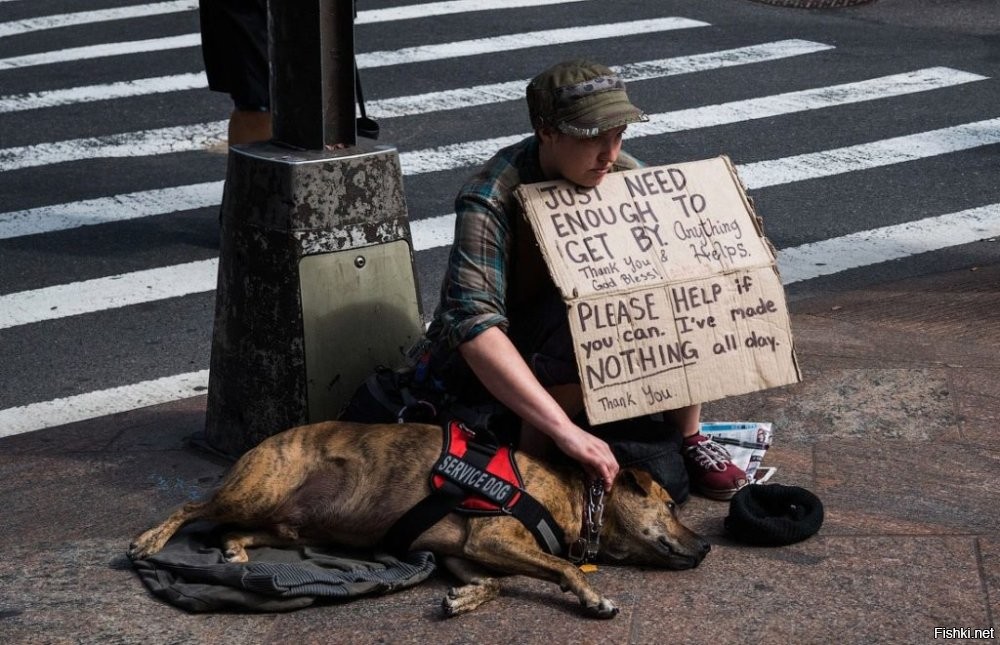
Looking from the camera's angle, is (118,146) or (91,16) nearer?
(118,146)

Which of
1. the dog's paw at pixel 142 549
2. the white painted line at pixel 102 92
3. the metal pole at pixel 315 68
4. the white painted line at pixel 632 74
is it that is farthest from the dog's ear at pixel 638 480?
the white painted line at pixel 102 92

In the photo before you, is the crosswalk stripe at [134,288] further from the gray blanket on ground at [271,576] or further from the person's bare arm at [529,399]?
the person's bare arm at [529,399]

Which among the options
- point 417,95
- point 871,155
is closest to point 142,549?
point 871,155

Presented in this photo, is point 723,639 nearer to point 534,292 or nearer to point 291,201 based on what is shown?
point 534,292

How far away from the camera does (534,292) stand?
4.75m

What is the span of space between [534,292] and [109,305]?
11.0 feet

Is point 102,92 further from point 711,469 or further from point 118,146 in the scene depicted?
point 711,469

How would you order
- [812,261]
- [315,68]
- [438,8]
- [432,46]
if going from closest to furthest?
[315,68] → [812,261] → [432,46] → [438,8]

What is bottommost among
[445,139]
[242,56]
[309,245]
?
[445,139]

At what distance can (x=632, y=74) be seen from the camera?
11.4 m

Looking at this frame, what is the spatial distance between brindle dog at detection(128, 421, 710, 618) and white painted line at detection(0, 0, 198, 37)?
9029 mm

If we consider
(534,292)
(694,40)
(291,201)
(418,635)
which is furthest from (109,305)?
(694,40)

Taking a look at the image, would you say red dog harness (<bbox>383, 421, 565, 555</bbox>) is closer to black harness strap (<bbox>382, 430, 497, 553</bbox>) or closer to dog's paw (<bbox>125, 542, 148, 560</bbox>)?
black harness strap (<bbox>382, 430, 497, 553</bbox>)

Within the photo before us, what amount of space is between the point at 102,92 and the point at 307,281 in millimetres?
6661
